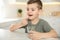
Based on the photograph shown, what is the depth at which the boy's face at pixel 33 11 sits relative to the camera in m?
0.89

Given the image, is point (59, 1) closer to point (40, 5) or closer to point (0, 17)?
point (40, 5)

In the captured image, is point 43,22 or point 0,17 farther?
point 0,17

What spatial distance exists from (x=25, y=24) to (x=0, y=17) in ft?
0.72

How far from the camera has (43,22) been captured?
0.89 metres

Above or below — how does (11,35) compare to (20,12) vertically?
below

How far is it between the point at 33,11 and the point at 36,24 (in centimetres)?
8

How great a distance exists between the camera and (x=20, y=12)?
3.29 feet

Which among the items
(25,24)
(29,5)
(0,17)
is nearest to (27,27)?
(25,24)

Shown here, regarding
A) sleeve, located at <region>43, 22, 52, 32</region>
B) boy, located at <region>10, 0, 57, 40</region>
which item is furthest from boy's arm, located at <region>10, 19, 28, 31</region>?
sleeve, located at <region>43, 22, 52, 32</region>

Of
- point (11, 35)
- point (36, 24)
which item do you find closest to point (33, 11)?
point (36, 24)

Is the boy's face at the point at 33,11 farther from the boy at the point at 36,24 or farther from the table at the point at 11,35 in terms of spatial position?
the table at the point at 11,35

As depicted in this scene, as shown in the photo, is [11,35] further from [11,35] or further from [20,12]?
[20,12]

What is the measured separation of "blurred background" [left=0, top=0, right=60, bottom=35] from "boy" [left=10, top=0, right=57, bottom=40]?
0.13 ft

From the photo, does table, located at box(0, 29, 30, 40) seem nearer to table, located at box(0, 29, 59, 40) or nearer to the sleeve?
table, located at box(0, 29, 59, 40)
